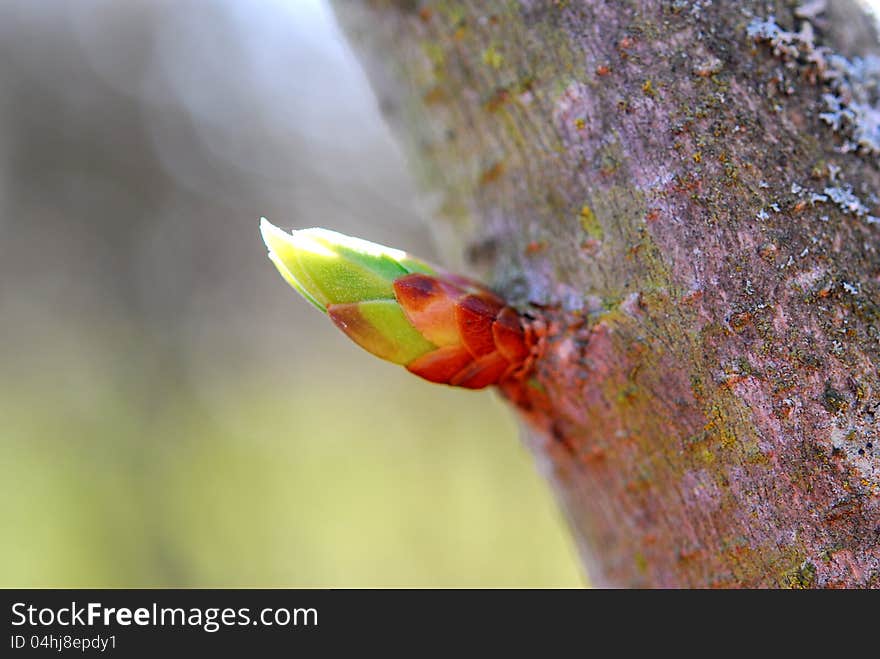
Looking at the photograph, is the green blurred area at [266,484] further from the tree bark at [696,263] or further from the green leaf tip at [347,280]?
the green leaf tip at [347,280]

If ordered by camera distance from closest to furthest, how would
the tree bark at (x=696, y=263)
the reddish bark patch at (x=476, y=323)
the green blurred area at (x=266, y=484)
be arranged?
the tree bark at (x=696, y=263), the reddish bark patch at (x=476, y=323), the green blurred area at (x=266, y=484)

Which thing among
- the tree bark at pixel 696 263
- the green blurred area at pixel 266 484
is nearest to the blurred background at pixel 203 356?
the green blurred area at pixel 266 484

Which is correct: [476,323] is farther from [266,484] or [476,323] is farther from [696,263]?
[266,484]

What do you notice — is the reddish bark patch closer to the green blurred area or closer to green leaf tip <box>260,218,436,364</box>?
green leaf tip <box>260,218,436,364</box>

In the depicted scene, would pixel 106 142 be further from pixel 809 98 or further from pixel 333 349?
pixel 809 98

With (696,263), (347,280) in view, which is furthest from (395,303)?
(696,263)

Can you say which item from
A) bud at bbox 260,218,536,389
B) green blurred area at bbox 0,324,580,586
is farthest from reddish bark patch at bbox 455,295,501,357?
green blurred area at bbox 0,324,580,586

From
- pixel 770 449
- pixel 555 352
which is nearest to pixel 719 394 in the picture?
pixel 770 449
